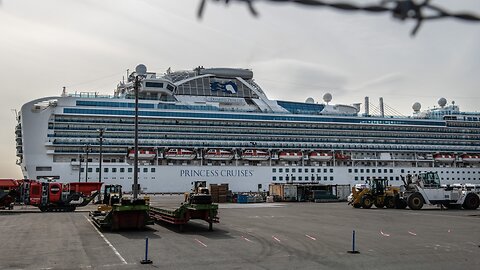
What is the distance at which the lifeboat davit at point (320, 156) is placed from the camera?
72.1 m

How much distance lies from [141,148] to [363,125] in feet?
128

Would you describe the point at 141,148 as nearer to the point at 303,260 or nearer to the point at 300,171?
the point at 300,171

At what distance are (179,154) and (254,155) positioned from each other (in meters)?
11.7

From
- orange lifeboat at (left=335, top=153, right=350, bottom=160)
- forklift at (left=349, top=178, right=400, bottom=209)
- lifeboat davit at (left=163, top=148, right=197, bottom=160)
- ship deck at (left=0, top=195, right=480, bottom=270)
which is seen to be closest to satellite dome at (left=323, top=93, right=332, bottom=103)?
orange lifeboat at (left=335, top=153, right=350, bottom=160)

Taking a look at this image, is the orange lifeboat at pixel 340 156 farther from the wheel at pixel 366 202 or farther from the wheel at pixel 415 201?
the wheel at pixel 415 201

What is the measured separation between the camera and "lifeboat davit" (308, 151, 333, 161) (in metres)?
72.1

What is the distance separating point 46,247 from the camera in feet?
46.9

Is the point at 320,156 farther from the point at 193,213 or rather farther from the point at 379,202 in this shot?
the point at 193,213

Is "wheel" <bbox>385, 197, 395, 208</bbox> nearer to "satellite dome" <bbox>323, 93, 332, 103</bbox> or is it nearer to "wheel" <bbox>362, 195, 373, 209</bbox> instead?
"wheel" <bbox>362, 195, 373, 209</bbox>

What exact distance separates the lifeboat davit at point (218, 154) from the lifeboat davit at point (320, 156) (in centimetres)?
1365

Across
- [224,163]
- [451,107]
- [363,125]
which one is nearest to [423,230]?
[224,163]

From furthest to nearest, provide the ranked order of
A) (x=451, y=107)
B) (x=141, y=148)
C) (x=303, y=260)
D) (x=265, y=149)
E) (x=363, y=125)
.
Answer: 1. (x=451, y=107)
2. (x=363, y=125)
3. (x=265, y=149)
4. (x=141, y=148)
5. (x=303, y=260)

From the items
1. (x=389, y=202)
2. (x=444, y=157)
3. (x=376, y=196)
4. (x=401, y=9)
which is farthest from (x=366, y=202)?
(x=444, y=157)

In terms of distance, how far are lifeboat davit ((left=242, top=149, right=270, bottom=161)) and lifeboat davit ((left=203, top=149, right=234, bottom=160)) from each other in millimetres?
2303
